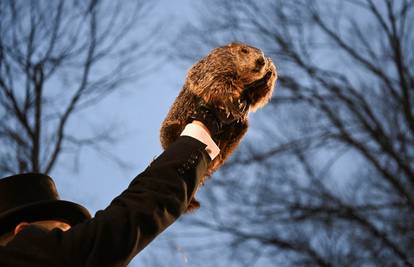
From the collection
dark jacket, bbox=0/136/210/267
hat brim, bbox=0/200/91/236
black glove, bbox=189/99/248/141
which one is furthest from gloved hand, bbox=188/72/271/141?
hat brim, bbox=0/200/91/236

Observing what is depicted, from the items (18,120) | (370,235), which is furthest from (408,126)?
(18,120)

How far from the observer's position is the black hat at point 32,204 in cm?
199

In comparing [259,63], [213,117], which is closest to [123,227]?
[213,117]

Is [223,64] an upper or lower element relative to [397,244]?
upper

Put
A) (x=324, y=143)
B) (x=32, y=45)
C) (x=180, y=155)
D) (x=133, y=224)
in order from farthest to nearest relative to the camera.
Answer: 1. (x=324, y=143)
2. (x=32, y=45)
3. (x=180, y=155)
4. (x=133, y=224)

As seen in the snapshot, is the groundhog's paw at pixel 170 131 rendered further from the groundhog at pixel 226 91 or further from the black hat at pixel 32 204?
the black hat at pixel 32 204

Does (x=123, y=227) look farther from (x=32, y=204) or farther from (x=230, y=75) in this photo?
(x=230, y=75)

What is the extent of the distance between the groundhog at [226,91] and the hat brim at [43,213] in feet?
1.08

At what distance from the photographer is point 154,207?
166 cm

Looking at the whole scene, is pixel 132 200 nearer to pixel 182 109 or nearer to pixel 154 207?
pixel 154 207

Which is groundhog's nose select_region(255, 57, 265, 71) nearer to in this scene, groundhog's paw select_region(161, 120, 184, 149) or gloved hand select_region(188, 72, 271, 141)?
gloved hand select_region(188, 72, 271, 141)

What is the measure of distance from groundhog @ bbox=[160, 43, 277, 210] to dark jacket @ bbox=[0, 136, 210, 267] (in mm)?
225

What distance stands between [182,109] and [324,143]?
31.4ft

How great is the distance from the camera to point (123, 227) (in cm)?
162
